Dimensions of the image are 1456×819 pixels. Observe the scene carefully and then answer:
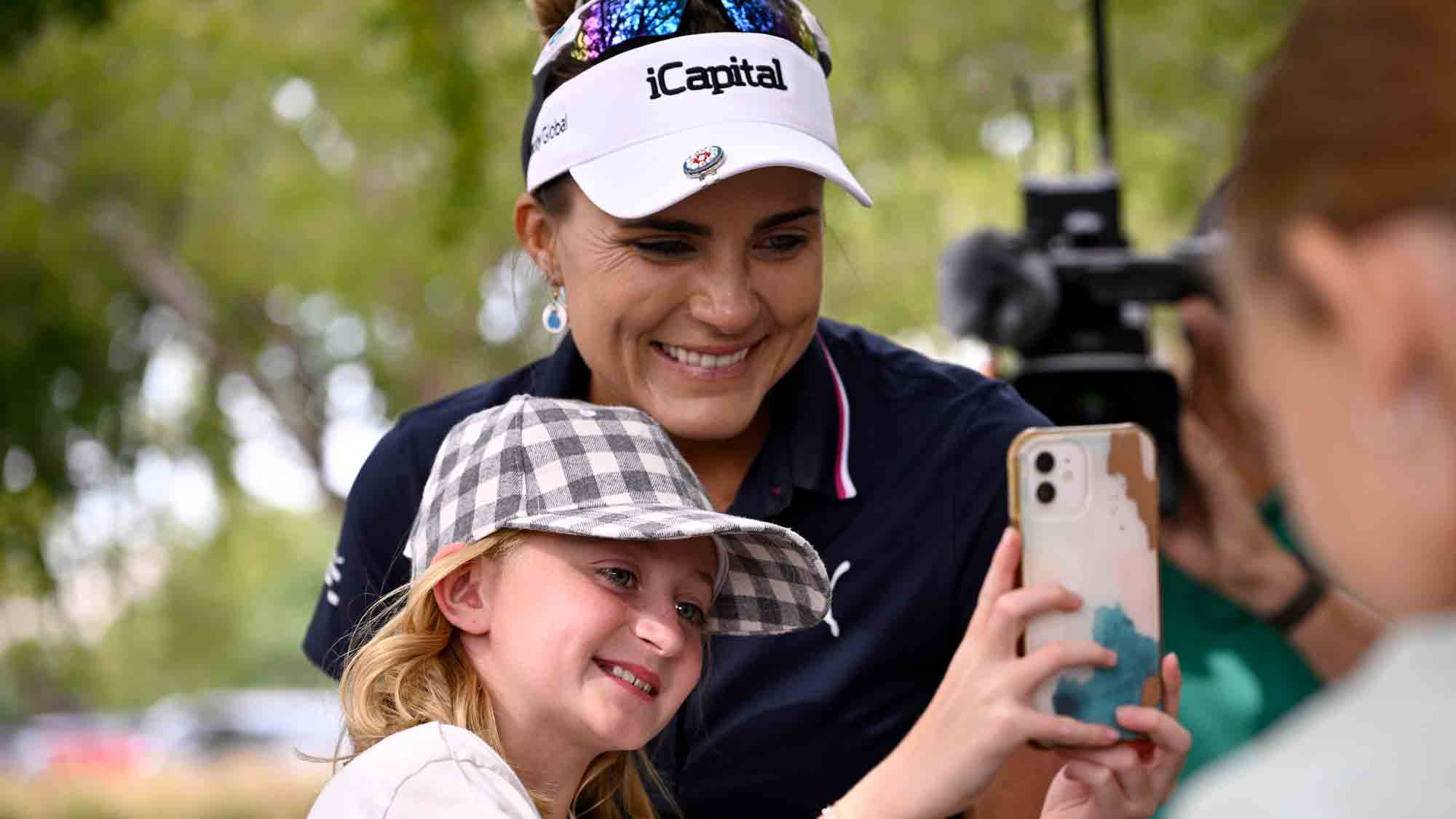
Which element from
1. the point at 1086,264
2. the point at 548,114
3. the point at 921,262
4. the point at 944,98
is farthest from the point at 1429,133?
the point at 921,262

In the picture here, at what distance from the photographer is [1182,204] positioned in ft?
34.4

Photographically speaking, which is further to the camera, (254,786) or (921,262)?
(254,786)

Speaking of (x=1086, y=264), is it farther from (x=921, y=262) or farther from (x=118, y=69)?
(x=118, y=69)

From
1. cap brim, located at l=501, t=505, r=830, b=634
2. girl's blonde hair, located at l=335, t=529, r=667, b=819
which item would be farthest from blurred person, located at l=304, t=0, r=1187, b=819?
girl's blonde hair, located at l=335, t=529, r=667, b=819

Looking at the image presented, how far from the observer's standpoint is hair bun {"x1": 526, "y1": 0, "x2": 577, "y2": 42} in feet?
8.63

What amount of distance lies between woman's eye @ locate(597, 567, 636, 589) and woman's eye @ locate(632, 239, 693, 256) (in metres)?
0.46

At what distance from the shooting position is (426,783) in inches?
72.2

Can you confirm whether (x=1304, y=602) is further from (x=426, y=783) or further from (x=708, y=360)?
(x=426, y=783)

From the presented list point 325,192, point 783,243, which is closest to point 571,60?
point 783,243

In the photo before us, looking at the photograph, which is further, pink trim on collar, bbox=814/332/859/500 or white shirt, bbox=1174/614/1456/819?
pink trim on collar, bbox=814/332/859/500

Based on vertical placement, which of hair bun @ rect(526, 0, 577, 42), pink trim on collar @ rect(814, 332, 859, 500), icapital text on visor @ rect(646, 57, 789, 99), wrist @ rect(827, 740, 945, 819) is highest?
hair bun @ rect(526, 0, 577, 42)

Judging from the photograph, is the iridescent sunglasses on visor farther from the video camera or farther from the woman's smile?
the video camera

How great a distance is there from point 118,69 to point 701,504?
879 centimetres

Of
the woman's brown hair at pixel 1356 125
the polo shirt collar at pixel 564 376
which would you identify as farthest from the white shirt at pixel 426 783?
the woman's brown hair at pixel 1356 125
